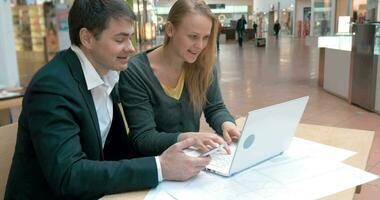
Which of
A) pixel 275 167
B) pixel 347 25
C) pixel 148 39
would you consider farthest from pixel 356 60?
pixel 275 167

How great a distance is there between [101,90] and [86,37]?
7.1 inches

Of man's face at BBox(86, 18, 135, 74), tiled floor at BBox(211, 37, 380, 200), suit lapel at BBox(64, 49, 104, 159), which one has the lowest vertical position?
tiled floor at BBox(211, 37, 380, 200)

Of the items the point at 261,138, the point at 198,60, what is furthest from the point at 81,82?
the point at 198,60

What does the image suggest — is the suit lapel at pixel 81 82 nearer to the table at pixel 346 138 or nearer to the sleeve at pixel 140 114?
the sleeve at pixel 140 114

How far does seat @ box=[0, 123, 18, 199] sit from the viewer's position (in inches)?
57.7

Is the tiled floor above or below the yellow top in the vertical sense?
below

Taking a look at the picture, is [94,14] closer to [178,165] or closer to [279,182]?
[178,165]

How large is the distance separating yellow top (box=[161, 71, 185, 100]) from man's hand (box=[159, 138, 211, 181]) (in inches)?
20.4

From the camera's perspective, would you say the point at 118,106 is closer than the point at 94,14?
No

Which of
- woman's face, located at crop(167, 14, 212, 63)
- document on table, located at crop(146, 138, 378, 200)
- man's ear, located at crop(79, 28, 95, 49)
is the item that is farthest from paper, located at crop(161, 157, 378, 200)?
woman's face, located at crop(167, 14, 212, 63)

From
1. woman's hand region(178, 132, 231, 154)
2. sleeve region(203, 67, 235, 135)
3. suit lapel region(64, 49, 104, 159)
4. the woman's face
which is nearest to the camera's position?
suit lapel region(64, 49, 104, 159)

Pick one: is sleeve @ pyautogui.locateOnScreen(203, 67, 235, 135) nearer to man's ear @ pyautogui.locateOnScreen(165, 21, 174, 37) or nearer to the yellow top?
the yellow top

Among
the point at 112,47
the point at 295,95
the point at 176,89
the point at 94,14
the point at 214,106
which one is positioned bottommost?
the point at 295,95

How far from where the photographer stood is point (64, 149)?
43.4 inches
